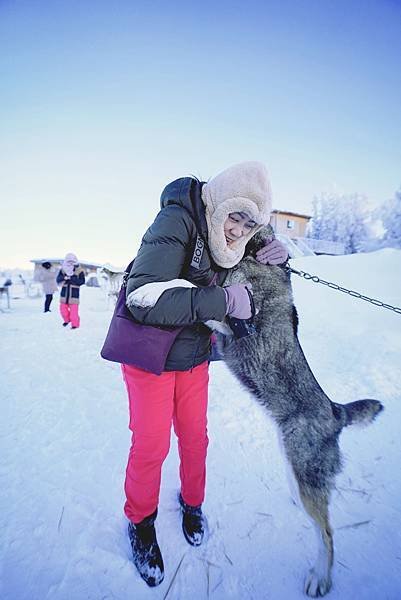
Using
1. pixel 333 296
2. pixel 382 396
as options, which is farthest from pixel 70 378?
pixel 333 296

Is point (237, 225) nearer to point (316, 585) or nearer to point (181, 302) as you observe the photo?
point (181, 302)

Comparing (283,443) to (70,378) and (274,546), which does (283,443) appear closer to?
(274,546)

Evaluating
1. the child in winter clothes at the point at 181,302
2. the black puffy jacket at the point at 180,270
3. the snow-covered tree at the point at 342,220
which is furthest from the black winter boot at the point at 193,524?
the snow-covered tree at the point at 342,220

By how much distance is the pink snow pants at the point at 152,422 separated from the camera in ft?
5.37

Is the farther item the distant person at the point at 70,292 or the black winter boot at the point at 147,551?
the distant person at the point at 70,292

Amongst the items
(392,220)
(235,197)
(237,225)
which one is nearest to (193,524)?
(237,225)

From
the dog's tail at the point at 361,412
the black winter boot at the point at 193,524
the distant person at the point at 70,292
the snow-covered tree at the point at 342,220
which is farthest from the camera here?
the snow-covered tree at the point at 342,220

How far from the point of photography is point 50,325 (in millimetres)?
8906

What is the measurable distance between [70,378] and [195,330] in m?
3.66

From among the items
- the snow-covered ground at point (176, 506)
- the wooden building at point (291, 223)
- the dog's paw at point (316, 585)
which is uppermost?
the wooden building at point (291, 223)

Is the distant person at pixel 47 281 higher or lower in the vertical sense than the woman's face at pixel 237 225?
lower

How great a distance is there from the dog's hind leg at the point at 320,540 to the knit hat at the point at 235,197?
5.94 feet

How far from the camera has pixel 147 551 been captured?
1.65 meters

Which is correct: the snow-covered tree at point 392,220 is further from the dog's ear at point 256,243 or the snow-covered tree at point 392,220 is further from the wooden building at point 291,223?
the dog's ear at point 256,243
